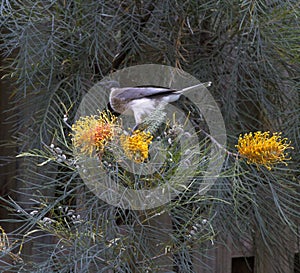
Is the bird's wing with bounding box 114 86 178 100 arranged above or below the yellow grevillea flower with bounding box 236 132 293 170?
above

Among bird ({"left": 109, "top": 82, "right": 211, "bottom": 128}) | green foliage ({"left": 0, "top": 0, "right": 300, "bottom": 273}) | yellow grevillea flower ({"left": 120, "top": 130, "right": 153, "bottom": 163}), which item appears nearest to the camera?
yellow grevillea flower ({"left": 120, "top": 130, "right": 153, "bottom": 163})

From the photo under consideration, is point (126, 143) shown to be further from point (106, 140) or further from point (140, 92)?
point (140, 92)

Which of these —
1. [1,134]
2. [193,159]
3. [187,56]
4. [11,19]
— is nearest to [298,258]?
[187,56]

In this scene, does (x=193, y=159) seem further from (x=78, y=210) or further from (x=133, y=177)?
(x=78, y=210)

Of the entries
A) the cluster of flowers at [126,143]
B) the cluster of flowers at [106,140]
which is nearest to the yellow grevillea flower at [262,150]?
the cluster of flowers at [126,143]

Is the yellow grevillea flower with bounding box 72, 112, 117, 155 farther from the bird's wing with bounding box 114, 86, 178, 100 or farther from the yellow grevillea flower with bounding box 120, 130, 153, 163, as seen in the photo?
the bird's wing with bounding box 114, 86, 178, 100

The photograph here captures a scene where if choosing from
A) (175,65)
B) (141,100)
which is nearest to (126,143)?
(141,100)

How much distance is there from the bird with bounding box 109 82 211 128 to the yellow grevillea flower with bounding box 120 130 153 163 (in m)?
0.16

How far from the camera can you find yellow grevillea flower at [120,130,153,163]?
947 mm

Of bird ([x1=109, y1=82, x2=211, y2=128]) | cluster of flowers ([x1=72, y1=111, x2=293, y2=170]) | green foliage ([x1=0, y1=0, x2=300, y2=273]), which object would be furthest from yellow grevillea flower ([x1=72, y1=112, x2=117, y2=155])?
green foliage ([x1=0, y1=0, x2=300, y2=273])

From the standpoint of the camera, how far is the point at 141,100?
115cm

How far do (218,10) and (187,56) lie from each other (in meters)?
0.18

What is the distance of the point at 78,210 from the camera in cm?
135

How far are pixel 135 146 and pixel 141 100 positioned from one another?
0.21 m
